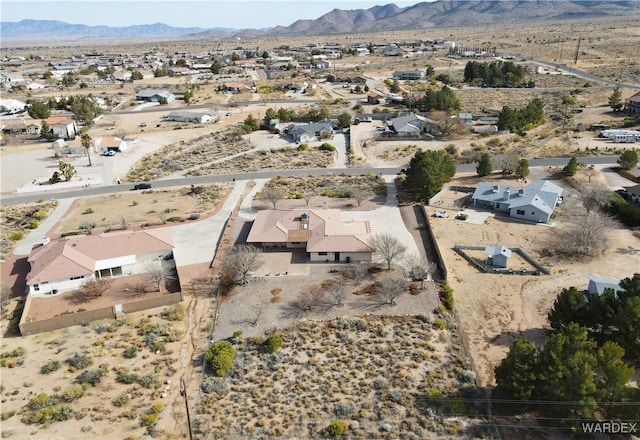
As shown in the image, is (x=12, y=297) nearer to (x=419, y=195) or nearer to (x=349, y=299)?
(x=349, y=299)

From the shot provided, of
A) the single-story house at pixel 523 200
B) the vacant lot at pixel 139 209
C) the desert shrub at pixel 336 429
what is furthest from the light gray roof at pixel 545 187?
the desert shrub at pixel 336 429

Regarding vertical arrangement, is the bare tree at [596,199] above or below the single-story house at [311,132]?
below

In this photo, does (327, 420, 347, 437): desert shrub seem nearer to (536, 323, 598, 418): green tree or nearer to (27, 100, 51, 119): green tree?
(536, 323, 598, 418): green tree

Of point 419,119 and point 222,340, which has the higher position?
point 419,119

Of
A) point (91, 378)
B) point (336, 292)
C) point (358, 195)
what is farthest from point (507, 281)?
point (91, 378)

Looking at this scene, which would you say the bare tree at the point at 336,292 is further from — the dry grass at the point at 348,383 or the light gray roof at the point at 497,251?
the light gray roof at the point at 497,251

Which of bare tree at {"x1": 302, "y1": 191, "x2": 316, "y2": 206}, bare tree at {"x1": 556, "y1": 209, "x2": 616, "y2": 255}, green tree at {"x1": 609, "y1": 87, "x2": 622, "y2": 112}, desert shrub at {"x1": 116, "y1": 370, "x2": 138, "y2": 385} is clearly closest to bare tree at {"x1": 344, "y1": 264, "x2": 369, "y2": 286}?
bare tree at {"x1": 302, "y1": 191, "x2": 316, "y2": 206}

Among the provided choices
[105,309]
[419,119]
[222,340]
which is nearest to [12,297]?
[105,309]
